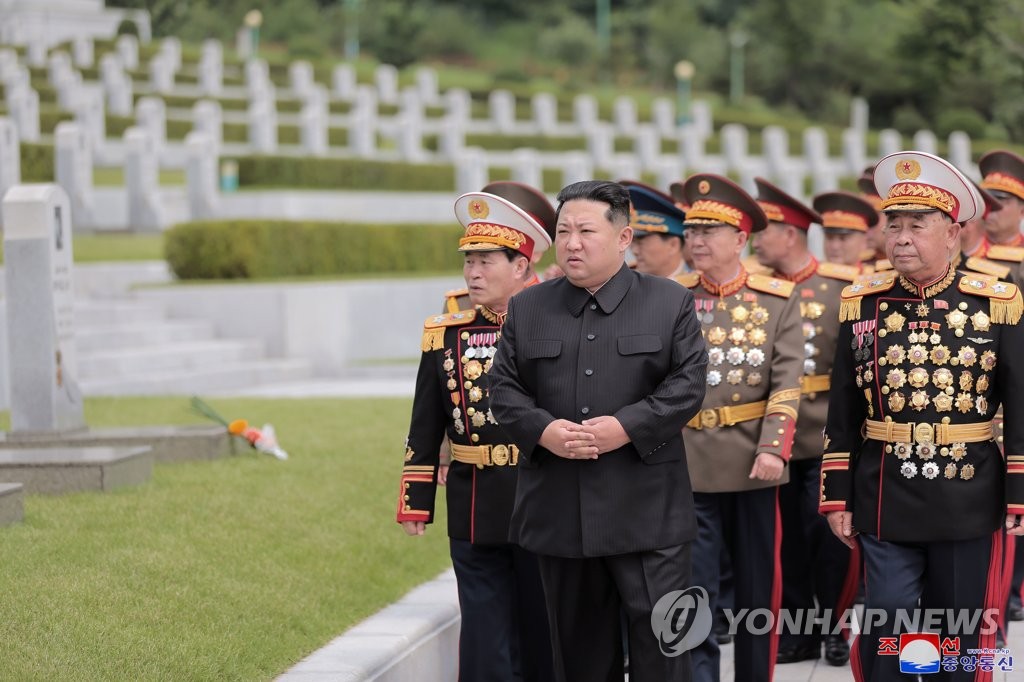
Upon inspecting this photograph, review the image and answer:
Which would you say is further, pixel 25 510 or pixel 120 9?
pixel 120 9

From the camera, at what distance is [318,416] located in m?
12.1

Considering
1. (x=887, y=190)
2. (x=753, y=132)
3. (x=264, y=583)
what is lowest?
(x=264, y=583)

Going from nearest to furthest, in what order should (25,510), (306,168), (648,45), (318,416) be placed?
1. (25,510)
2. (318,416)
3. (306,168)
4. (648,45)

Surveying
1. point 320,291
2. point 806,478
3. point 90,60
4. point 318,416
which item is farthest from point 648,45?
point 806,478

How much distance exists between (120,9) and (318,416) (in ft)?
139

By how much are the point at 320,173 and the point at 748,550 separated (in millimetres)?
21007

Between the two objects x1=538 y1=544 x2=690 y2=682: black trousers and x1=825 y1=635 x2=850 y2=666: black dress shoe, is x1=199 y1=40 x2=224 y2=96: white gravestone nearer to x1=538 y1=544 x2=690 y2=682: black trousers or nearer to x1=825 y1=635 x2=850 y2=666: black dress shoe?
x1=825 y1=635 x2=850 y2=666: black dress shoe

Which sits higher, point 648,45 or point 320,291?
point 648,45

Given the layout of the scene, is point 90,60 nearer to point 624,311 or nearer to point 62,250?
point 62,250

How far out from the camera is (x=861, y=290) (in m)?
5.79

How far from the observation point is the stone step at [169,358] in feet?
47.5

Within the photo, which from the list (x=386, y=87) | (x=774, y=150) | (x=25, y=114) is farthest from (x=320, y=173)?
(x=386, y=87)

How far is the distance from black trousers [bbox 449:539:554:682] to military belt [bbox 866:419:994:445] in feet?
4.56

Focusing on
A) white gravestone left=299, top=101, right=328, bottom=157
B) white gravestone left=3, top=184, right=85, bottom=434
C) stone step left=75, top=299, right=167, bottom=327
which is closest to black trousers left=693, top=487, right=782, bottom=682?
white gravestone left=3, top=184, right=85, bottom=434
